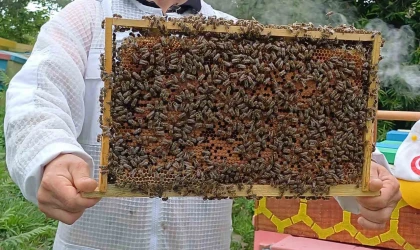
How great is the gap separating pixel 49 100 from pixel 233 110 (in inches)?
24.7

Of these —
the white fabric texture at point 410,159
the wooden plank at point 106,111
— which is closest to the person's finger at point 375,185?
the wooden plank at point 106,111

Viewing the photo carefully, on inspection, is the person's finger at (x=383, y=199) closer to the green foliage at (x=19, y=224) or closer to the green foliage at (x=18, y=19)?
the green foliage at (x=19, y=224)

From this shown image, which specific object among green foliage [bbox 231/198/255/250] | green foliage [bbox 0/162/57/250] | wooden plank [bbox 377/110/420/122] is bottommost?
green foliage [bbox 231/198/255/250]

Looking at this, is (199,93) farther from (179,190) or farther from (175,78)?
(179,190)

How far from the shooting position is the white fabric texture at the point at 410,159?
2.96 meters

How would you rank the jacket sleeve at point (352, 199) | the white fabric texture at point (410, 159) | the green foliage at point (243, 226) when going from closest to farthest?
the jacket sleeve at point (352, 199), the white fabric texture at point (410, 159), the green foliage at point (243, 226)

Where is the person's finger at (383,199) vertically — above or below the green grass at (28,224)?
above

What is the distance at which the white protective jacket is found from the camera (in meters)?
1.90

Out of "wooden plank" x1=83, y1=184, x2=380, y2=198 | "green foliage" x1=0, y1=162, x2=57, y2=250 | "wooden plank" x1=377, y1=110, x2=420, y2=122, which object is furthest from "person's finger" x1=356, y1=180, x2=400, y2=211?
"green foliage" x1=0, y1=162, x2=57, y2=250

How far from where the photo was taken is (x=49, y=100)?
187 centimetres

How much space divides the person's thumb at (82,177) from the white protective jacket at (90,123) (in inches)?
7.2

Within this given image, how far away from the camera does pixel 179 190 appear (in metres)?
1.74

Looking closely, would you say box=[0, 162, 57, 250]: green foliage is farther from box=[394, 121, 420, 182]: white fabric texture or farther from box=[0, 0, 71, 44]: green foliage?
box=[0, 0, 71, 44]: green foliage

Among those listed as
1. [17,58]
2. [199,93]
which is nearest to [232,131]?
[199,93]
